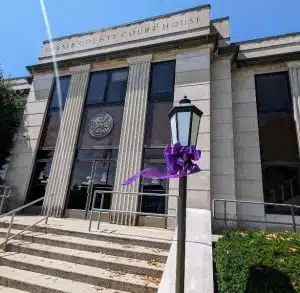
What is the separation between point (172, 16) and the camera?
1185 centimetres

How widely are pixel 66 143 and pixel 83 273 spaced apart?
7.07m

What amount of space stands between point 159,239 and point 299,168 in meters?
6.00

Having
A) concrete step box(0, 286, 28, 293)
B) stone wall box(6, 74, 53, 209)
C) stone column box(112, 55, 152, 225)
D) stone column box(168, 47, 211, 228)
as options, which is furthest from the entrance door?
concrete step box(0, 286, 28, 293)

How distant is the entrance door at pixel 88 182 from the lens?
991 cm

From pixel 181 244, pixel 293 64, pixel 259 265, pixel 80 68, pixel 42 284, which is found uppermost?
pixel 80 68

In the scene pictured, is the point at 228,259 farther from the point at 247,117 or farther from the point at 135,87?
the point at 135,87

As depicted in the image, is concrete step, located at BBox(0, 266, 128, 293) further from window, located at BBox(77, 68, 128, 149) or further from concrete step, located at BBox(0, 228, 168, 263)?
window, located at BBox(77, 68, 128, 149)

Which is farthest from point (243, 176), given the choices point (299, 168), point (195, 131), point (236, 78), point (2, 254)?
point (2, 254)

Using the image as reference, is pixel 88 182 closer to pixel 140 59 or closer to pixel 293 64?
pixel 140 59

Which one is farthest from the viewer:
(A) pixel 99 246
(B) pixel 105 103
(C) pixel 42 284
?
(B) pixel 105 103

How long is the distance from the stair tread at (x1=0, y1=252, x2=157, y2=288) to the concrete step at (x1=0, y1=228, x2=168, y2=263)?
1.73 ft

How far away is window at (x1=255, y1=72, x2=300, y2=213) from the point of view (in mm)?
9000

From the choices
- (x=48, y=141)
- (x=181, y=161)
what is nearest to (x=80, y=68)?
(x=48, y=141)

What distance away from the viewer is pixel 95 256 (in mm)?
5273
